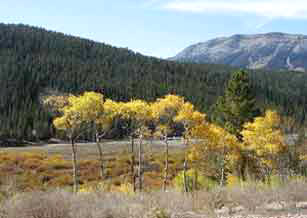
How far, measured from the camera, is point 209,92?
16350 cm

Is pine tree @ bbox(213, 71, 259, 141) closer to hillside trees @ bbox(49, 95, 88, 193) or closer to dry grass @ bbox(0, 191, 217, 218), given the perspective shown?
hillside trees @ bbox(49, 95, 88, 193)

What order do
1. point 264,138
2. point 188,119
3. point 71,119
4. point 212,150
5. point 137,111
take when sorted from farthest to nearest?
point 264,138, point 212,150, point 188,119, point 137,111, point 71,119

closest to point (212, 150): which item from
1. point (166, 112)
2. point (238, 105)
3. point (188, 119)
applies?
point (188, 119)

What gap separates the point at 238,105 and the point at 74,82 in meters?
113

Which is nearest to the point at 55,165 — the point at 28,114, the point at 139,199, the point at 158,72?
the point at 139,199

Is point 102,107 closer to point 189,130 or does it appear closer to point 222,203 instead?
point 189,130

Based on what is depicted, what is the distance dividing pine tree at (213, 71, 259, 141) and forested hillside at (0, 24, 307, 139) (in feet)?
230

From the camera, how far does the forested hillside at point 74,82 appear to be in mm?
114019

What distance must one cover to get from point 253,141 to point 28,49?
164 meters

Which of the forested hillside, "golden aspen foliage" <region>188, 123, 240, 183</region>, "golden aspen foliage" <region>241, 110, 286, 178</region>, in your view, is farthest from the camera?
the forested hillside

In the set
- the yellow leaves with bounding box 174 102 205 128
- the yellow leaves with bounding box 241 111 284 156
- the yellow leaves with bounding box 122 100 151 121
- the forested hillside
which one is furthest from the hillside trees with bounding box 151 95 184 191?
the forested hillside

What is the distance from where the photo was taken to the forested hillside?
11402 cm

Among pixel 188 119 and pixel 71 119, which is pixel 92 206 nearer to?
pixel 71 119

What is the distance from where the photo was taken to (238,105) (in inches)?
1549
